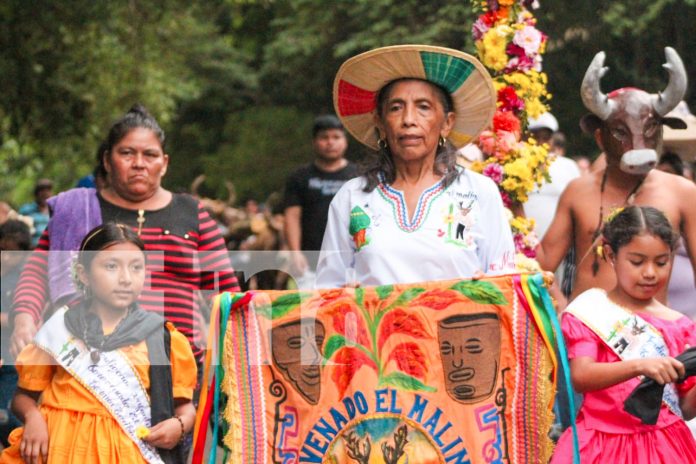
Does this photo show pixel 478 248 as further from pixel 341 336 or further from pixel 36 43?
pixel 36 43

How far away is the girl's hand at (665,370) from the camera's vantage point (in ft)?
17.4

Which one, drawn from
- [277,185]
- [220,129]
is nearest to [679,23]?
[277,185]

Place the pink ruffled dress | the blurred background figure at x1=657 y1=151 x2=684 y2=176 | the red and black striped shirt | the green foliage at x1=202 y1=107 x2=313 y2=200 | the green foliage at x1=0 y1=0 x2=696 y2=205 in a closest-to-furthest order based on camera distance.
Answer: the pink ruffled dress < the red and black striped shirt < the blurred background figure at x1=657 y1=151 x2=684 y2=176 < the green foliage at x1=0 y1=0 x2=696 y2=205 < the green foliage at x1=202 y1=107 x2=313 y2=200

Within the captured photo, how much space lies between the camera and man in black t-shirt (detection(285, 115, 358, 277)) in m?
10.6

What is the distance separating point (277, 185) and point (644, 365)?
3127 cm

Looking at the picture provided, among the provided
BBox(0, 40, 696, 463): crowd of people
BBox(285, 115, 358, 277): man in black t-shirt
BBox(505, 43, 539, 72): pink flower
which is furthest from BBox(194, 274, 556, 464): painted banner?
BBox(285, 115, 358, 277): man in black t-shirt

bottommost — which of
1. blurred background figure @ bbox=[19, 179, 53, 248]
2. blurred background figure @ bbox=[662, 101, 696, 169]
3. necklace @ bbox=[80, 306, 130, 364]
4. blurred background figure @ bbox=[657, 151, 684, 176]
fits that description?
necklace @ bbox=[80, 306, 130, 364]

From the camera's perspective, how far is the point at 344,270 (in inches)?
238

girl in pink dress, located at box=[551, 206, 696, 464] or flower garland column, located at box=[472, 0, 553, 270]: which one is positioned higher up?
flower garland column, located at box=[472, 0, 553, 270]

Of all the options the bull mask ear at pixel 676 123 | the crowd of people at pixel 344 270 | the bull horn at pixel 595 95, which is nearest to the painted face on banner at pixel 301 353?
the crowd of people at pixel 344 270

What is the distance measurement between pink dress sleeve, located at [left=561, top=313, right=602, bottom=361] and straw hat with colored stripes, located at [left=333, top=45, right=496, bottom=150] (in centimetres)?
110

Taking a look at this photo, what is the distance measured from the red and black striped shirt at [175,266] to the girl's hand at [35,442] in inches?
36.7

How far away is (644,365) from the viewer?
5367 millimetres

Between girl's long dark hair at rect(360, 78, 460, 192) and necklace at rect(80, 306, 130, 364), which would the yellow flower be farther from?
girl's long dark hair at rect(360, 78, 460, 192)
